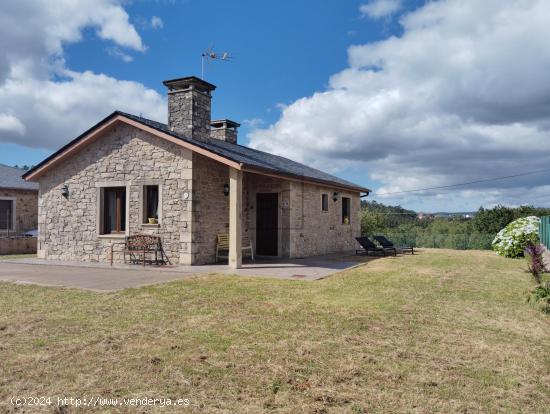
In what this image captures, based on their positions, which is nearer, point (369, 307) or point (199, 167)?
point (369, 307)

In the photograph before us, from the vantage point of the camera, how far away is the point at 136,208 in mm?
12414

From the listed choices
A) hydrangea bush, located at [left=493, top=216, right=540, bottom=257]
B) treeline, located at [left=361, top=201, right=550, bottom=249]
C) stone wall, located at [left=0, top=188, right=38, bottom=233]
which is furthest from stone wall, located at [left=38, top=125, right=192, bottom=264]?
treeline, located at [left=361, top=201, right=550, bottom=249]

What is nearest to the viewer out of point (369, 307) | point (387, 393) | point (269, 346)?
point (387, 393)

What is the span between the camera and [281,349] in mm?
4316

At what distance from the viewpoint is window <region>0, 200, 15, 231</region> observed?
18.9 metres

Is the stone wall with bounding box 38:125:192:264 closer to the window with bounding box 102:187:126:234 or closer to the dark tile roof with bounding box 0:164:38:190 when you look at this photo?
the window with bounding box 102:187:126:234

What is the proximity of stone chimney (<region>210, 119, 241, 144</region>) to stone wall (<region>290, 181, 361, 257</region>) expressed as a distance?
4.78 meters

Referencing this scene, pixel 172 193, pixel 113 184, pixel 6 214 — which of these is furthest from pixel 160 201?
pixel 6 214

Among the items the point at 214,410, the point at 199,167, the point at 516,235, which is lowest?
the point at 214,410

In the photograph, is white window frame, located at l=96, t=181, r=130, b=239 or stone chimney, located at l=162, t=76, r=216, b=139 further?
stone chimney, located at l=162, t=76, r=216, b=139

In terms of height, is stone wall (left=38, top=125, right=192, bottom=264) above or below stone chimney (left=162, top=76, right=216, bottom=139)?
below

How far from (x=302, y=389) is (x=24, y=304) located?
16.9 ft

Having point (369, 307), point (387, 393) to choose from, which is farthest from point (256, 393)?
point (369, 307)

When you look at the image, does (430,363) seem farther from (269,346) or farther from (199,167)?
(199,167)
